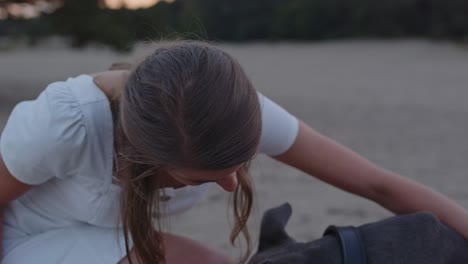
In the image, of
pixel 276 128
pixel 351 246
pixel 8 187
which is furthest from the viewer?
pixel 276 128

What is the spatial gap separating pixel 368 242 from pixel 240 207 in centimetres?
46

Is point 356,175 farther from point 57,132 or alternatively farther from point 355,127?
point 355,127

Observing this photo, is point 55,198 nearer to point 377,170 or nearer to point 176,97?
point 176,97

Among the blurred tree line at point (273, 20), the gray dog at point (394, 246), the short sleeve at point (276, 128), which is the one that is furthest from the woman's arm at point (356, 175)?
the blurred tree line at point (273, 20)

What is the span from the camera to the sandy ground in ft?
11.1

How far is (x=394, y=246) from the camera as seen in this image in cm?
119

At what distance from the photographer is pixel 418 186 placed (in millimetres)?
1548

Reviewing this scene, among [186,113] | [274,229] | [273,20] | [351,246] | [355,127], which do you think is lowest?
[273,20]

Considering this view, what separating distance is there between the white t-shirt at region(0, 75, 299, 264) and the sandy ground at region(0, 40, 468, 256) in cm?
24

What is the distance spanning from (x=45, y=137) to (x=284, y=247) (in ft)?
1.92

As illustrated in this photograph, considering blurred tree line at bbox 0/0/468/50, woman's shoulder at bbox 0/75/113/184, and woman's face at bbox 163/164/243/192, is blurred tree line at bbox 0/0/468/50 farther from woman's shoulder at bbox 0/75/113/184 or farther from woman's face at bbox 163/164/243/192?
woman's face at bbox 163/164/243/192

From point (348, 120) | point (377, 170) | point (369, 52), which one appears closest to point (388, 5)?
point (369, 52)

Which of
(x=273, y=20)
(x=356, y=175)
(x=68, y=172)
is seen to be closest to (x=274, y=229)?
(x=356, y=175)

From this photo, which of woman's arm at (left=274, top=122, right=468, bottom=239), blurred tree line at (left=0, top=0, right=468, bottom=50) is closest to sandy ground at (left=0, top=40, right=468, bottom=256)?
woman's arm at (left=274, top=122, right=468, bottom=239)
